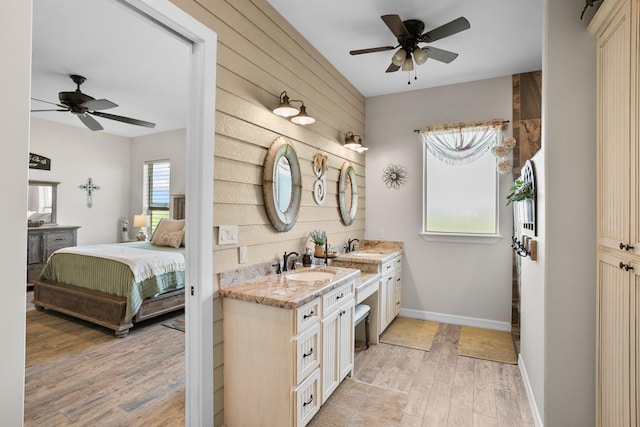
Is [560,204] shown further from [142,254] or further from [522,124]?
[142,254]

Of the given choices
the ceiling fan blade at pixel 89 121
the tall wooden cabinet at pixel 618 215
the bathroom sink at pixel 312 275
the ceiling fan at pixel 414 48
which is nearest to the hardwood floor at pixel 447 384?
the tall wooden cabinet at pixel 618 215

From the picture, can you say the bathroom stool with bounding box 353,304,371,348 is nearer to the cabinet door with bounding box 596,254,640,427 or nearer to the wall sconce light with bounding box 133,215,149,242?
the cabinet door with bounding box 596,254,640,427

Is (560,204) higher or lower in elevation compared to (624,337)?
higher

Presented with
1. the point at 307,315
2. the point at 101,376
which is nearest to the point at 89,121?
the point at 101,376

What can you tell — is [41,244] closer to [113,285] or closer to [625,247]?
[113,285]

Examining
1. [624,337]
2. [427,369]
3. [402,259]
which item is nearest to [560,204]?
[624,337]

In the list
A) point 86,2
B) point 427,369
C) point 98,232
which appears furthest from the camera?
point 98,232

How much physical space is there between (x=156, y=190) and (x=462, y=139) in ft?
19.8

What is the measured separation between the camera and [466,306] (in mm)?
4051

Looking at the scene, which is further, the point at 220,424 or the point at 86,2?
the point at 86,2

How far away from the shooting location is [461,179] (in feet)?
13.6

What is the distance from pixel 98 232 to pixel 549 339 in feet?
25.1

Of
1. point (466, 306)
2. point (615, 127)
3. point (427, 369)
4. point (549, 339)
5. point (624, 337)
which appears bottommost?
point (427, 369)

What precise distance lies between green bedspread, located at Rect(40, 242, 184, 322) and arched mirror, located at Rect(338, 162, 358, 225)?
7.52ft
